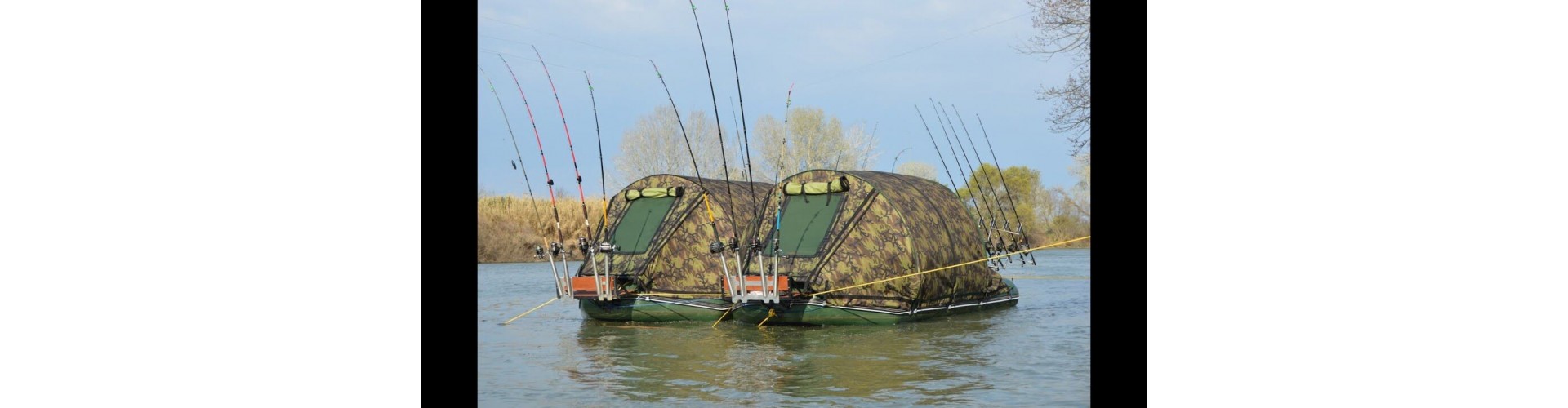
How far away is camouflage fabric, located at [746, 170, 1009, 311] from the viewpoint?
31.5 ft

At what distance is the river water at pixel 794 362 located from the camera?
6289mm

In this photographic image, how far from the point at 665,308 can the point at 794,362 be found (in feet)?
9.85

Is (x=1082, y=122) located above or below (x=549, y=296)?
above

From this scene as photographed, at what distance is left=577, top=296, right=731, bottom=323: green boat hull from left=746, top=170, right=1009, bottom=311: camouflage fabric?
29.2 inches

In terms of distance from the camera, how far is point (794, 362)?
7621 millimetres

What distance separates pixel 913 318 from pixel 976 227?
2.09m

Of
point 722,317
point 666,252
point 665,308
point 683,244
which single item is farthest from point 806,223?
point 665,308

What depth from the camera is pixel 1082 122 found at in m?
9.66

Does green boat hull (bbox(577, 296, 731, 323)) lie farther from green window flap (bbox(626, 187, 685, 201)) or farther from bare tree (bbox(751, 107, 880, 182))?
bare tree (bbox(751, 107, 880, 182))

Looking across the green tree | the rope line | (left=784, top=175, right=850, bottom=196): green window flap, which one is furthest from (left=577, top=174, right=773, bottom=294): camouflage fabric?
the green tree

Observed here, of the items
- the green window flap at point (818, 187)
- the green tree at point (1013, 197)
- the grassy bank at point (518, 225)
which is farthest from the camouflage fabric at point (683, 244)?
the grassy bank at point (518, 225)
